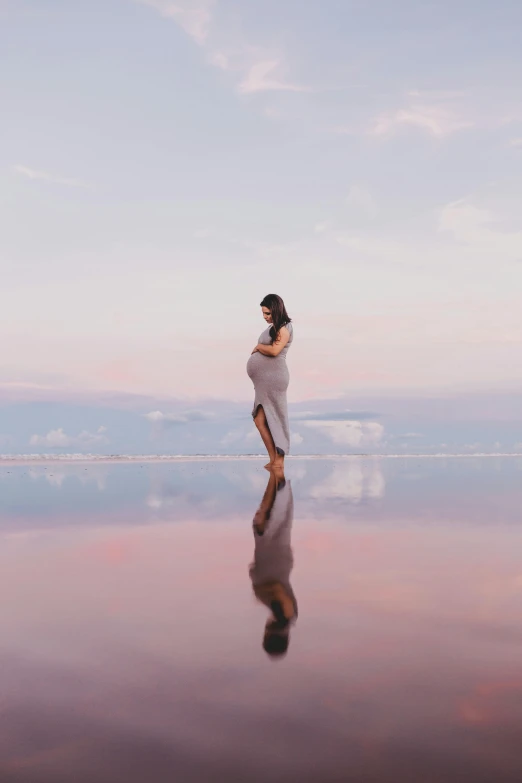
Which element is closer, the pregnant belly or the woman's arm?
the woman's arm

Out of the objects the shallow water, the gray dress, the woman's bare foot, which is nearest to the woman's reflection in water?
the shallow water

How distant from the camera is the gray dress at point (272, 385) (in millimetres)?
10688

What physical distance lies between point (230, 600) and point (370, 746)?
1.26m

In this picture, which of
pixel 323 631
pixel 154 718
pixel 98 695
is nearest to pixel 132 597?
pixel 323 631

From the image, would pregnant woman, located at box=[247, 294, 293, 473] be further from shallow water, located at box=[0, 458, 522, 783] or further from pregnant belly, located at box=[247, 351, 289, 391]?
shallow water, located at box=[0, 458, 522, 783]

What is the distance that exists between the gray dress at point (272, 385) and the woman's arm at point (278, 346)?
0.33 ft

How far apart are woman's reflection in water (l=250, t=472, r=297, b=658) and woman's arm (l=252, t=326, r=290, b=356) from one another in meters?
4.76

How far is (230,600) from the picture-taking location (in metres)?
2.53

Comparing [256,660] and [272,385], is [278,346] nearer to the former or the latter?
[272,385]

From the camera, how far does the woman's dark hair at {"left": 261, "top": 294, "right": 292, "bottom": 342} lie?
1041cm

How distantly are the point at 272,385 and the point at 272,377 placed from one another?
0.12 metres

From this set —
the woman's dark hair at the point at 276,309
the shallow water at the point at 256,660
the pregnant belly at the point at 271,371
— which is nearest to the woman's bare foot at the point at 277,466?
the pregnant belly at the point at 271,371

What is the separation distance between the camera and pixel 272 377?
10.7m

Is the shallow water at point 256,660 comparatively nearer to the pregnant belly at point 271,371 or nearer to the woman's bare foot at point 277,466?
the pregnant belly at point 271,371
